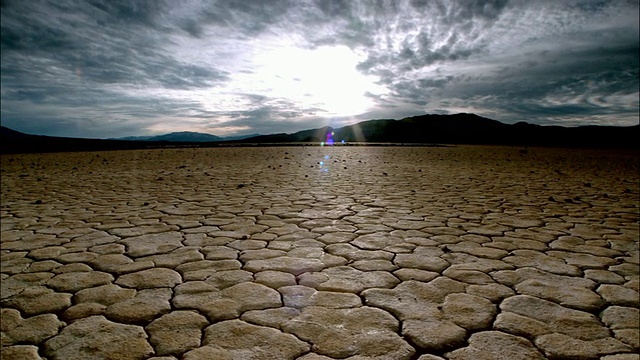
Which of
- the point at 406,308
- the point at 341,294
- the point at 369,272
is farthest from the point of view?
the point at 369,272

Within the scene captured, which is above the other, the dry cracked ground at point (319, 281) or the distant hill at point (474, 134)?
the distant hill at point (474, 134)

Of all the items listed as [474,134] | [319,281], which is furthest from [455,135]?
[319,281]

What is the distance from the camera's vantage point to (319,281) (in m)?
2.19

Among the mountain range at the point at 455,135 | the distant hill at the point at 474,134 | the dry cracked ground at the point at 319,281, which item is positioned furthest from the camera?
the distant hill at the point at 474,134

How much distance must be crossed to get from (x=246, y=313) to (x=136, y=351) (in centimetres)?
50

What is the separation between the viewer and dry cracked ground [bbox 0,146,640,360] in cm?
156

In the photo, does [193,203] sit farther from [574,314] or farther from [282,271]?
[574,314]

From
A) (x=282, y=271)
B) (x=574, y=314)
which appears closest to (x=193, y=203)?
(x=282, y=271)

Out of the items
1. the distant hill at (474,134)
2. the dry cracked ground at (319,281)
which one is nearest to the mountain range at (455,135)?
the distant hill at (474,134)

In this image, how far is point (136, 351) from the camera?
149 centimetres

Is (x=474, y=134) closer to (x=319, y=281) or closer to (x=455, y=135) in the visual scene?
(x=455, y=135)

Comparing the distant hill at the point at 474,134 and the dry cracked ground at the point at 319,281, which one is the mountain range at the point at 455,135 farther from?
the dry cracked ground at the point at 319,281

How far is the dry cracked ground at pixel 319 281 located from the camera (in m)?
1.56

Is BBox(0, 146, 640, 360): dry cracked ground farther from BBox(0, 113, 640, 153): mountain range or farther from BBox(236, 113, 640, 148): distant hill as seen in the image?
BBox(236, 113, 640, 148): distant hill
